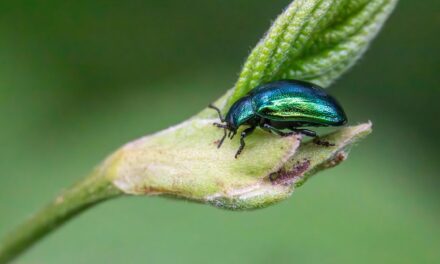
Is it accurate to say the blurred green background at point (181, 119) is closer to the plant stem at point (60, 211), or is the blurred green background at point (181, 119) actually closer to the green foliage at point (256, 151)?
the plant stem at point (60, 211)

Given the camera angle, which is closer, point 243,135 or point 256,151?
point 256,151

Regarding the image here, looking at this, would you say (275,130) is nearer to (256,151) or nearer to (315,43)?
(256,151)

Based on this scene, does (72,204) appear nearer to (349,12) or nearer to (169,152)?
(169,152)

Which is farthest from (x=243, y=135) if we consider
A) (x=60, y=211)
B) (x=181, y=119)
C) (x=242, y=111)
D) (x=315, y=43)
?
(x=181, y=119)

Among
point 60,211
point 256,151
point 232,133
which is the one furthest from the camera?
point 60,211

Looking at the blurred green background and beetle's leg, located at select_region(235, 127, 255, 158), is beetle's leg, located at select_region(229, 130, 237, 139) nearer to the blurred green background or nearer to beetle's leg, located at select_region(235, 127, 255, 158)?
beetle's leg, located at select_region(235, 127, 255, 158)

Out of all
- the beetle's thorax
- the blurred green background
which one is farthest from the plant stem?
the blurred green background
